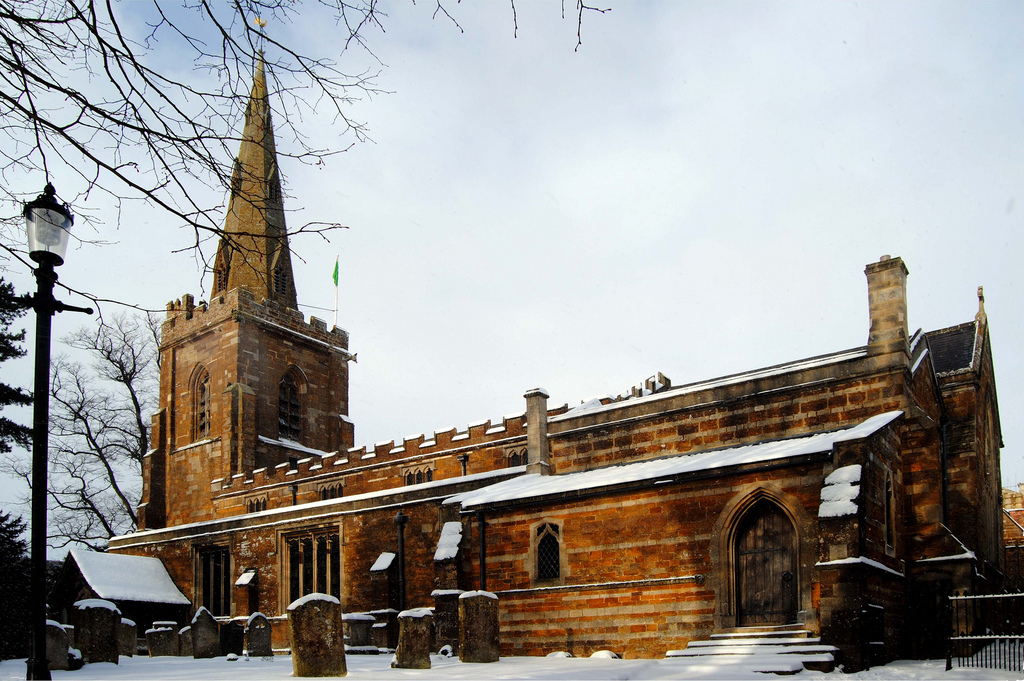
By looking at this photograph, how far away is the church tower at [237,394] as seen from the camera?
3522 centimetres

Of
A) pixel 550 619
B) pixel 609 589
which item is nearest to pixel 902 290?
pixel 609 589

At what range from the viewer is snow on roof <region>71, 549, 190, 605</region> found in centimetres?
2714

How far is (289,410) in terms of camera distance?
37.9m

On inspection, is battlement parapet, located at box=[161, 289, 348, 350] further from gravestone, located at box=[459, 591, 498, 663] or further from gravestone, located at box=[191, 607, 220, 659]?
gravestone, located at box=[459, 591, 498, 663]

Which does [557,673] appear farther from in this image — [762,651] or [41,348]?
[41,348]

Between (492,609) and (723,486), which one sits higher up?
(723,486)

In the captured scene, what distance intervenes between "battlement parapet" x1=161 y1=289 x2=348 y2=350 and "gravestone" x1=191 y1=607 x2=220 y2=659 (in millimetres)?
18607

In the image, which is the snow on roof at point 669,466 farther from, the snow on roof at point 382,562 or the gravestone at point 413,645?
the gravestone at point 413,645

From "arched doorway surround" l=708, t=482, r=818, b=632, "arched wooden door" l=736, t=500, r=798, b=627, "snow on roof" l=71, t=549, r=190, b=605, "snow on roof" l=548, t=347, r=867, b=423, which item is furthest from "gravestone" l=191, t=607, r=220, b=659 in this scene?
"arched wooden door" l=736, t=500, r=798, b=627

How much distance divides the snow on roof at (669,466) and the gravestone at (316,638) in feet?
23.1

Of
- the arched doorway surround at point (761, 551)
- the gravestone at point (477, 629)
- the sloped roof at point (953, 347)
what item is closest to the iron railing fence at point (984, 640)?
the arched doorway surround at point (761, 551)

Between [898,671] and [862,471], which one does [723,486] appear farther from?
[898,671]

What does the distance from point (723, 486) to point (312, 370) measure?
26554 mm

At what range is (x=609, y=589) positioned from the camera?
54.6ft
